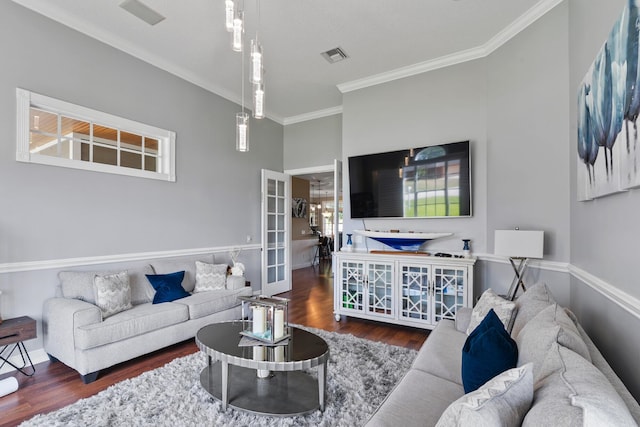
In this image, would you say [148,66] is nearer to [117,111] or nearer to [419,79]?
[117,111]

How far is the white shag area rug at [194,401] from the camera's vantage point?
2.04m

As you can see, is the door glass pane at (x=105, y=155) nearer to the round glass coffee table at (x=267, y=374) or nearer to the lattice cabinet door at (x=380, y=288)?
the round glass coffee table at (x=267, y=374)

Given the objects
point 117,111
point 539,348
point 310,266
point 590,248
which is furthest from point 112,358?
point 310,266

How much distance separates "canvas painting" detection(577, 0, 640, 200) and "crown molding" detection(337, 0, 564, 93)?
1.25m

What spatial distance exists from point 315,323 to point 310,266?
5.54m

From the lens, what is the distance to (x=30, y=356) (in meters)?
2.87

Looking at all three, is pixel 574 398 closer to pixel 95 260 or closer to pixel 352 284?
pixel 352 284

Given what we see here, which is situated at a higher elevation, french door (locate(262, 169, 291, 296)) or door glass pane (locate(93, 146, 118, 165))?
door glass pane (locate(93, 146, 118, 165))

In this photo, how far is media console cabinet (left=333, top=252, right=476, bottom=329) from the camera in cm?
357

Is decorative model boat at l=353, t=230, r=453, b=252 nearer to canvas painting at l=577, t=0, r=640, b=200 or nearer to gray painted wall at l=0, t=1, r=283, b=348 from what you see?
canvas painting at l=577, t=0, r=640, b=200

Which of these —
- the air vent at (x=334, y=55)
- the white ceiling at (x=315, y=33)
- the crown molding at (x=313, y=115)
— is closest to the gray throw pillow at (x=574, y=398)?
the white ceiling at (x=315, y=33)

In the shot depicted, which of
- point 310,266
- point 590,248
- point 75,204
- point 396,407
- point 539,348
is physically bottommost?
point 310,266

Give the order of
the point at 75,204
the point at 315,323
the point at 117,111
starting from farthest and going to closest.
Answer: the point at 315,323, the point at 117,111, the point at 75,204

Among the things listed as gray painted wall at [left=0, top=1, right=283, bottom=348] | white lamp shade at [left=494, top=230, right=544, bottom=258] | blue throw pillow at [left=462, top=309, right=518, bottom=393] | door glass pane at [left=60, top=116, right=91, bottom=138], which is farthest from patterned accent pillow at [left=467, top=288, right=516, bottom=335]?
door glass pane at [left=60, top=116, right=91, bottom=138]
